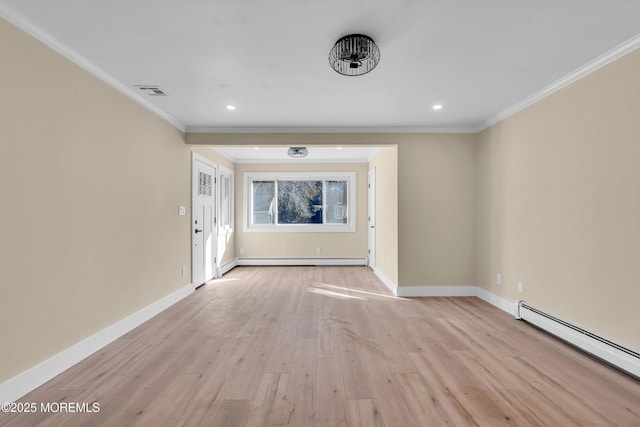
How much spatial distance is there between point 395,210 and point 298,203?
302 cm

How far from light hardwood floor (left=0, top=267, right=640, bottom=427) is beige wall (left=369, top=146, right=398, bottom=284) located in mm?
1244

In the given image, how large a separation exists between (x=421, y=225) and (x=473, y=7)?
9.74 ft

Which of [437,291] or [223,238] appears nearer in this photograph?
[437,291]

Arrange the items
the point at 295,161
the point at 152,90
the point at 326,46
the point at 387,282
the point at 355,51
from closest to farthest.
Result: the point at 355,51 → the point at 326,46 → the point at 152,90 → the point at 387,282 → the point at 295,161

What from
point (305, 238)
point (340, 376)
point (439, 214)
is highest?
point (439, 214)

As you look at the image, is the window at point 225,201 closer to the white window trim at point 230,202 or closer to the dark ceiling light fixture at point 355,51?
the white window trim at point 230,202

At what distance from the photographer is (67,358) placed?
233 centimetres

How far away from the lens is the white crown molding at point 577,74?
221 cm

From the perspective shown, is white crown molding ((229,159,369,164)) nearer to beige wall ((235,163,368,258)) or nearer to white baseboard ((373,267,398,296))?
beige wall ((235,163,368,258))

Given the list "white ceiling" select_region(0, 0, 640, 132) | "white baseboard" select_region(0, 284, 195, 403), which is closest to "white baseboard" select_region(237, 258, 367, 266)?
"white baseboard" select_region(0, 284, 195, 403)

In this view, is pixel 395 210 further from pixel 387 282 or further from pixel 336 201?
pixel 336 201

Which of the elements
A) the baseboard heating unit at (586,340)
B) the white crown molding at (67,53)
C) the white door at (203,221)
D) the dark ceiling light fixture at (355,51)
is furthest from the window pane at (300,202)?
the dark ceiling light fixture at (355,51)

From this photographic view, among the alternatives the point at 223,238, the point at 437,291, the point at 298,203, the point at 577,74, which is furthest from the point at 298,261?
the point at 577,74

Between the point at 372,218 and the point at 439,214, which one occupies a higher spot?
the point at 439,214
